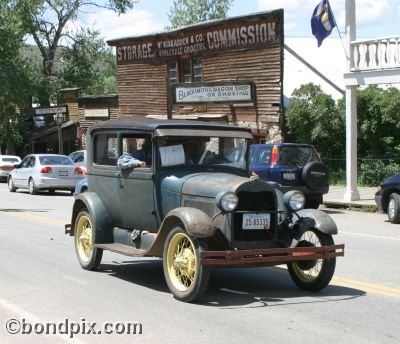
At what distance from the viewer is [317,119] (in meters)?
24.1

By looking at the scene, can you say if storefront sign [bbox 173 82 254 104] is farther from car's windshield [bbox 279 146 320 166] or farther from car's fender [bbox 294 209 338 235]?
car's fender [bbox 294 209 338 235]

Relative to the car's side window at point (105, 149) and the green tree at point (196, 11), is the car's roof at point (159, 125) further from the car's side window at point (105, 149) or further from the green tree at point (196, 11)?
the green tree at point (196, 11)

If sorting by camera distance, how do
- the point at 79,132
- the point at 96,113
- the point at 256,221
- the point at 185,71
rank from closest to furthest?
1. the point at 256,221
2. the point at 185,71
3. the point at 96,113
4. the point at 79,132

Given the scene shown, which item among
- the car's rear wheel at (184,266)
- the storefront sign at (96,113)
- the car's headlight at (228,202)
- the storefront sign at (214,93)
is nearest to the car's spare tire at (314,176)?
the car's rear wheel at (184,266)

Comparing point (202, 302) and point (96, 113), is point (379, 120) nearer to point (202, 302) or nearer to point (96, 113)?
point (202, 302)

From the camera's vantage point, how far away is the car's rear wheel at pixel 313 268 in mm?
7418

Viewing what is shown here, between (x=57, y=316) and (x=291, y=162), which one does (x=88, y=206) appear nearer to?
(x=57, y=316)

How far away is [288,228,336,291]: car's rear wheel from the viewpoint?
7.42 m

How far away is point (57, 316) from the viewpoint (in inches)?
257

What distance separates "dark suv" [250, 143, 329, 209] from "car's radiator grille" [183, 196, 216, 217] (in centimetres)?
819

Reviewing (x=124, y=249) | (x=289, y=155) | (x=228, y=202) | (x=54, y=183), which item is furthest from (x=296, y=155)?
(x=54, y=183)

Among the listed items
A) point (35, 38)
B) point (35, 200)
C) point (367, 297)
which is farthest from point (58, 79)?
point (367, 297)

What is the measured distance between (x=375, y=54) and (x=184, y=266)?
13755mm

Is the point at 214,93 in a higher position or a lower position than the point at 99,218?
higher
